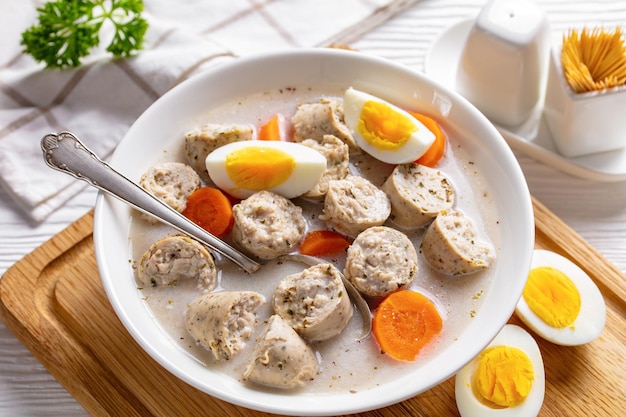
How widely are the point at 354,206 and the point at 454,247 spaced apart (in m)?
0.45

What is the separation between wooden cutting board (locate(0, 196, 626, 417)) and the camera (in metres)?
3.10

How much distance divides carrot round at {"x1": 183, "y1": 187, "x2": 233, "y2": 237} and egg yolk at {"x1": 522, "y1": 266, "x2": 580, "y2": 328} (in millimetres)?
1354

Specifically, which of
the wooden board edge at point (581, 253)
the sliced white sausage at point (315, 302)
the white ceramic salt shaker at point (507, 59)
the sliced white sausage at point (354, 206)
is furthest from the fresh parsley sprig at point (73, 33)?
the wooden board edge at point (581, 253)

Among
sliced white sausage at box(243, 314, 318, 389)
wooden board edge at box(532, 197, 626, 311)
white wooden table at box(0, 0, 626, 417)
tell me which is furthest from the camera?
white wooden table at box(0, 0, 626, 417)

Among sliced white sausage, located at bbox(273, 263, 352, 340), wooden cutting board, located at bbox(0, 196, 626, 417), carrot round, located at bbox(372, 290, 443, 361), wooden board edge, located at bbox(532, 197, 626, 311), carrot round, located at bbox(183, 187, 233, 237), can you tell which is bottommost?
wooden cutting board, located at bbox(0, 196, 626, 417)

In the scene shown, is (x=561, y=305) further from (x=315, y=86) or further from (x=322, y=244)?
(x=315, y=86)

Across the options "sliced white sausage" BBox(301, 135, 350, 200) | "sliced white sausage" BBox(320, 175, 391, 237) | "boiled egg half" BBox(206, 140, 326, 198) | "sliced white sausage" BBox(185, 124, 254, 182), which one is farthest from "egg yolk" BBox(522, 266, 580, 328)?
"sliced white sausage" BBox(185, 124, 254, 182)

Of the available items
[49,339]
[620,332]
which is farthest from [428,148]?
[49,339]

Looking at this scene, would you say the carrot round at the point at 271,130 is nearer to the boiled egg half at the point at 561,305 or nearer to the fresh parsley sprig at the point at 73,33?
the fresh parsley sprig at the point at 73,33

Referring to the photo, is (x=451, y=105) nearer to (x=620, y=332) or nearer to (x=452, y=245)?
(x=452, y=245)

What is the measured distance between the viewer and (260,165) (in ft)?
10.2

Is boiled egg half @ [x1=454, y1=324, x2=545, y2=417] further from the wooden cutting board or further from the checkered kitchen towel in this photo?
the checkered kitchen towel

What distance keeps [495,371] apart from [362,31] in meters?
2.38

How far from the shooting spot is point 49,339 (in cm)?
327
